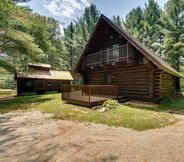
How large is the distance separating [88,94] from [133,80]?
505cm

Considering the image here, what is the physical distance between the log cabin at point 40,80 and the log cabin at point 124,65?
8.92 meters

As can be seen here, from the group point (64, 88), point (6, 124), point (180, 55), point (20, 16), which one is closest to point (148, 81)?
point (64, 88)

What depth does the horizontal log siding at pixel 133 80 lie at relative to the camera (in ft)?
43.3

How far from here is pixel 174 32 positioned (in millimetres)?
26922

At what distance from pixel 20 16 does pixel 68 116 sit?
1093 cm

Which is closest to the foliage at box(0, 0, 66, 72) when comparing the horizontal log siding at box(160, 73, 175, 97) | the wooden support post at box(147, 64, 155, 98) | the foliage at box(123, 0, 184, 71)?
the wooden support post at box(147, 64, 155, 98)

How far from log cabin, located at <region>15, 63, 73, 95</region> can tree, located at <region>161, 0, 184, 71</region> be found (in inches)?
715

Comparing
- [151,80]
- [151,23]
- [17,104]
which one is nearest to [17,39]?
[17,104]

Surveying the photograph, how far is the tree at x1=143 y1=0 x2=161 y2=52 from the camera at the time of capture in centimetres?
3403

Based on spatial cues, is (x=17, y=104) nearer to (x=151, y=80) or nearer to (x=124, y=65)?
(x=124, y=65)

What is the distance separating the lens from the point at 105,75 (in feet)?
56.1

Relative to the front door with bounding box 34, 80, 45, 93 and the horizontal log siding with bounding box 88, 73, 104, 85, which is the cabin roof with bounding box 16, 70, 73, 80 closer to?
the front door with bounding box 34, 80, 45, 93

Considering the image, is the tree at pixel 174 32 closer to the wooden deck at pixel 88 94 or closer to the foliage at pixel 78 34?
the foliage at pixel 78 34

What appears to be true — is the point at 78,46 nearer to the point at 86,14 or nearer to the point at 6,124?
the point at 86,14
